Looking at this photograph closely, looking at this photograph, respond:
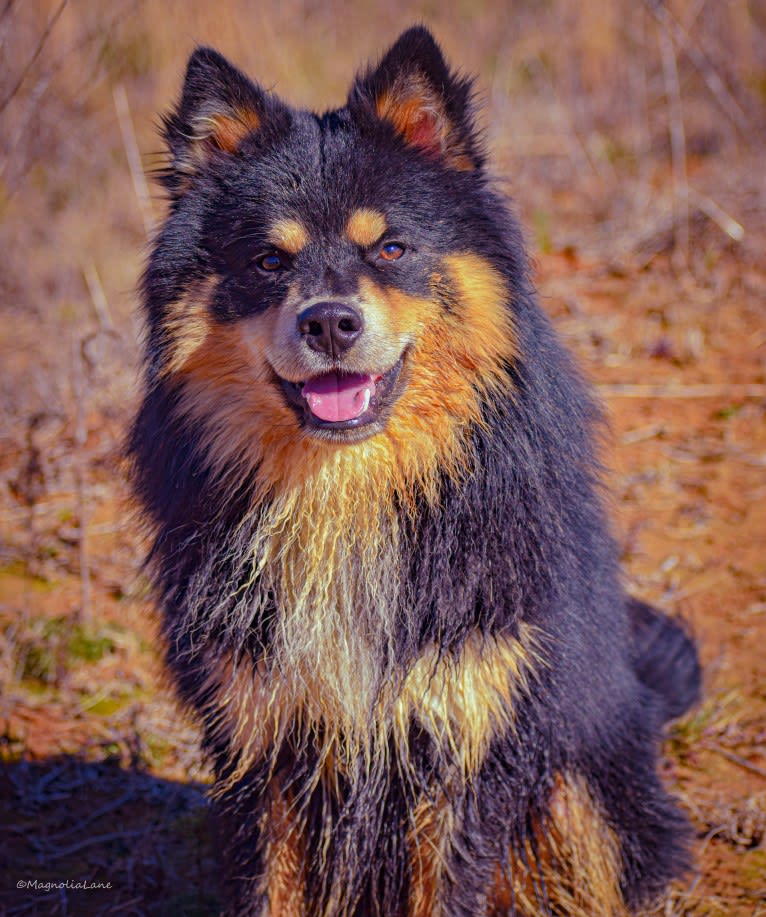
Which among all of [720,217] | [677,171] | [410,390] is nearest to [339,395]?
[410,390]

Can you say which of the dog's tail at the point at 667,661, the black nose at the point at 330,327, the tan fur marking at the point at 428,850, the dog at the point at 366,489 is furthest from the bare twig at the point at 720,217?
the tan fur marking at the point at 428,850

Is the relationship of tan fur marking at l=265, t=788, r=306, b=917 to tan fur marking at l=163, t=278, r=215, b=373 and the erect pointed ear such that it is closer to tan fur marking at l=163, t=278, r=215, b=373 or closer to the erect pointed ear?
tan fur marking at l=163, t=278, r=215, b=373

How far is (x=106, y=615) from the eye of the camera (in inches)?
189

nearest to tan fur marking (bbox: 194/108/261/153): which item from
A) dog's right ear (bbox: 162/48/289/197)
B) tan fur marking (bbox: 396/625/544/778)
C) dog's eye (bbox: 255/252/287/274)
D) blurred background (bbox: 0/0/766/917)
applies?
dog's right ear (bbox: 162/48/289/197)

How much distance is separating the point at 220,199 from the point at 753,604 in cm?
324

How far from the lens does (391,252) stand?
8.75ft

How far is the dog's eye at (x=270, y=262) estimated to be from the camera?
2.67m

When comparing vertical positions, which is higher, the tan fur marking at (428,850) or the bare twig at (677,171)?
the bare twig at (677,171)

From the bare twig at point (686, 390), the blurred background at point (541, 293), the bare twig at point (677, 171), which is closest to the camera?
the blurred background at point (541, 293)

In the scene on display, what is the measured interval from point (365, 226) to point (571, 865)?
206 cm

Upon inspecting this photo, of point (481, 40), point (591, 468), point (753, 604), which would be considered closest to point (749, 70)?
point (481, 40)

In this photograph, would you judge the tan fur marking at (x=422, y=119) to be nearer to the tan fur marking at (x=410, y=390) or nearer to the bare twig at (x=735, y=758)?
the tan fur marking at (x=410, y=390)

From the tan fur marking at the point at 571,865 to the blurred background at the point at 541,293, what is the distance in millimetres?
368

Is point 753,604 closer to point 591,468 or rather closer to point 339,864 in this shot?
point 591,468
